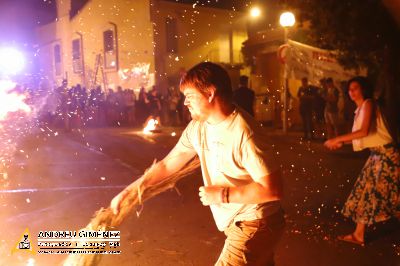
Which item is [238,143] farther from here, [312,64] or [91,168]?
[312,64]

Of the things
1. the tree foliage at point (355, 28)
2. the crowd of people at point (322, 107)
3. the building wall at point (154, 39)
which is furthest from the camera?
the building wall at point (154, 39)

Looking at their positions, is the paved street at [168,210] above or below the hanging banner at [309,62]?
below

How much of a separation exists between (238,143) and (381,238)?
341 centimetres

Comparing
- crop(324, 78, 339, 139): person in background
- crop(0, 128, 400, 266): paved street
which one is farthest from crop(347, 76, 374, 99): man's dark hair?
crop(324, 78, 339, 139): person in background

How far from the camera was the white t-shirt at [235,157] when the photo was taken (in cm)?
250

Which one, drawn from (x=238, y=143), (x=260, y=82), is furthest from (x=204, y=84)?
(x=260, y=82)

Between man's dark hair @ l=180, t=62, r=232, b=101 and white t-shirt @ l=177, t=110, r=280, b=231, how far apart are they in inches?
6.2

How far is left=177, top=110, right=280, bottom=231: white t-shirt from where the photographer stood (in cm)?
250

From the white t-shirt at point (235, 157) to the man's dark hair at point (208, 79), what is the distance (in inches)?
6.2

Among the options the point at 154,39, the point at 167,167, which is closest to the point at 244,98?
the point at 167,167

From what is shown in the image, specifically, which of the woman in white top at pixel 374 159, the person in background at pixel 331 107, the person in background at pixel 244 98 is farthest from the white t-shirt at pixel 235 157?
the person in background at pixel 331 107

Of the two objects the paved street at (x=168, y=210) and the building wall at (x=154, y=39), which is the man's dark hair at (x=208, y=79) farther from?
the building wall at (x=154, y=39)

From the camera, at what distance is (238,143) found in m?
2.57

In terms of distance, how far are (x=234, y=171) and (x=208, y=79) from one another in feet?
1.82
